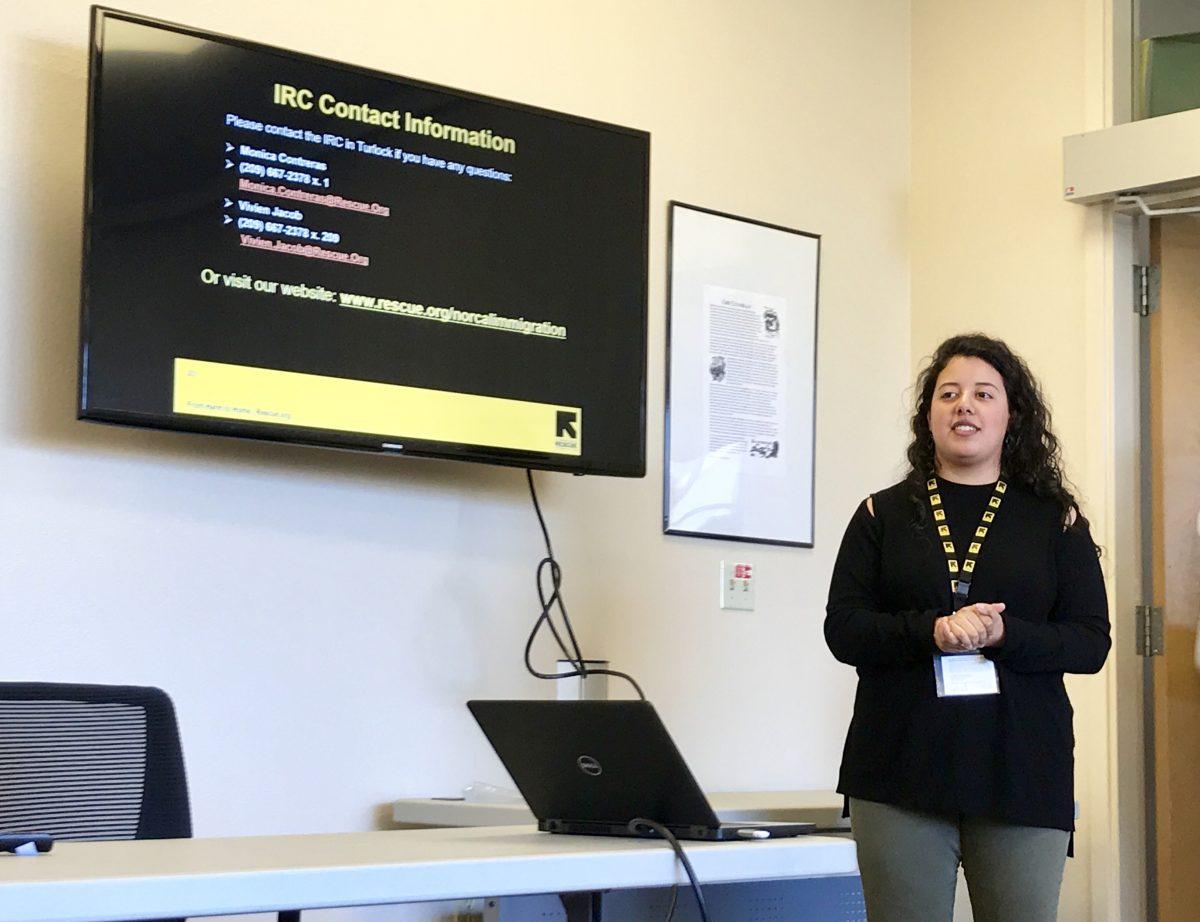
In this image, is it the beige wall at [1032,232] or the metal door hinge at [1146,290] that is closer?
the beige wall at [1032,232]

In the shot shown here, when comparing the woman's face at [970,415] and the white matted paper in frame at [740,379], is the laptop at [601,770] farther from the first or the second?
the white matted paper in frame at [740,379]

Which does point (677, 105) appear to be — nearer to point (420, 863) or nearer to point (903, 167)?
point (903, 167)

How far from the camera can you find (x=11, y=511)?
2846 millimetres

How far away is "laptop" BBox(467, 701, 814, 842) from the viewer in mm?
1686

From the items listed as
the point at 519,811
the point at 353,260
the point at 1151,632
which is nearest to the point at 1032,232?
the point at 1151,632

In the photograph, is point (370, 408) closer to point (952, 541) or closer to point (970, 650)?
point (952, 541)

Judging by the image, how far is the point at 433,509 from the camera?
11.2 ft

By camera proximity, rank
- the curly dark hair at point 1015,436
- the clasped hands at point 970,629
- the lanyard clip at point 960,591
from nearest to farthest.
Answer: the clasped hands at point 970,629 < the lanyard clip at point 960,591 < the curly dark hair at point 1015,436

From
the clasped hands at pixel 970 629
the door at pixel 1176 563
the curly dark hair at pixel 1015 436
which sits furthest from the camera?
the door at pixel 1176 563

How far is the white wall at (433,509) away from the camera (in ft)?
9.62

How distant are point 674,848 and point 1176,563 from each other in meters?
2.66

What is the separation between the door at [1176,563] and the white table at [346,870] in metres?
2.37

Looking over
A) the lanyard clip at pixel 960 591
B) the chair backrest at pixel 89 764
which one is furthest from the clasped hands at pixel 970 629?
the chair backrest at pixel 89 764

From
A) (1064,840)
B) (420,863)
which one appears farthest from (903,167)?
(420,863)
